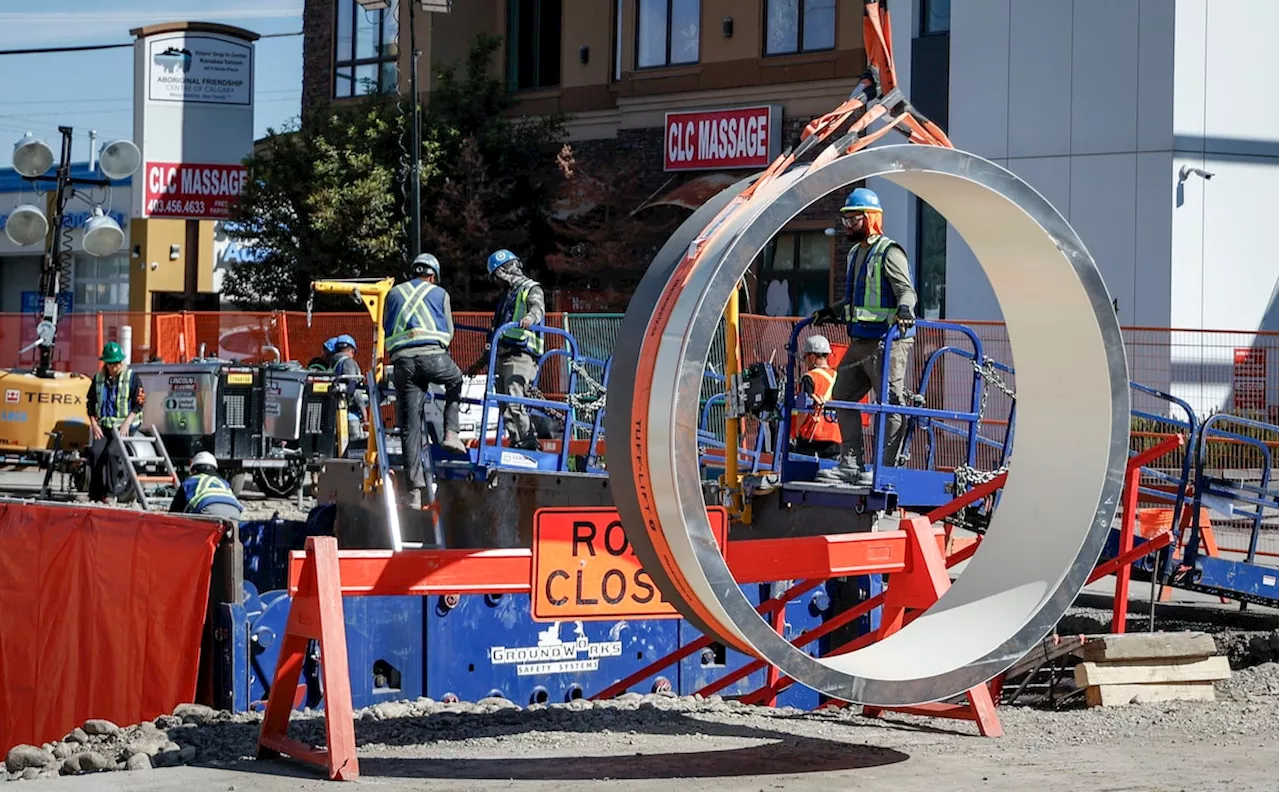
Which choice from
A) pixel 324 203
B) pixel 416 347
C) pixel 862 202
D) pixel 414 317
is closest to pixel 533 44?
pixel 324 203

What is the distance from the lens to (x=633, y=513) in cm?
704

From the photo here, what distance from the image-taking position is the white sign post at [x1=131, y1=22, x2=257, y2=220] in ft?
136

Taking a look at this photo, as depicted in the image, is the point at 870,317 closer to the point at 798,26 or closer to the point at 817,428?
the point at 817,428

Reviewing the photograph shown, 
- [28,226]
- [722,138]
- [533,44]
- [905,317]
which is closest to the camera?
[905,317]

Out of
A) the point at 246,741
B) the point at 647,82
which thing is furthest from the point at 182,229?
the point at 246,741

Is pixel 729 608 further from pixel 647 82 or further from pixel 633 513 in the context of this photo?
pixel 647 82

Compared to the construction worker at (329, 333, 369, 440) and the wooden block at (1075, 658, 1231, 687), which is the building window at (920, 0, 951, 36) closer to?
the construction worker at (329, 333, 369, 440)

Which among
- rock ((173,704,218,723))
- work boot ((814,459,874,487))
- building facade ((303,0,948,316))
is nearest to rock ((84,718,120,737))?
rock ((173,704,218,723))

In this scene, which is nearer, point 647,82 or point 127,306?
point 647,82

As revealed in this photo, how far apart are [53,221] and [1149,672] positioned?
2140cm

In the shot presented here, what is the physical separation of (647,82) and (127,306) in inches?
873

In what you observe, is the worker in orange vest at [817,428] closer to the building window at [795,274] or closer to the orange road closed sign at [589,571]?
the orange road closed sign at [589,571]

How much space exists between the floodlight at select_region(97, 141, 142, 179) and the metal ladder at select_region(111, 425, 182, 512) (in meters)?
7.00

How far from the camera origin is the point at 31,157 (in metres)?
25.9
